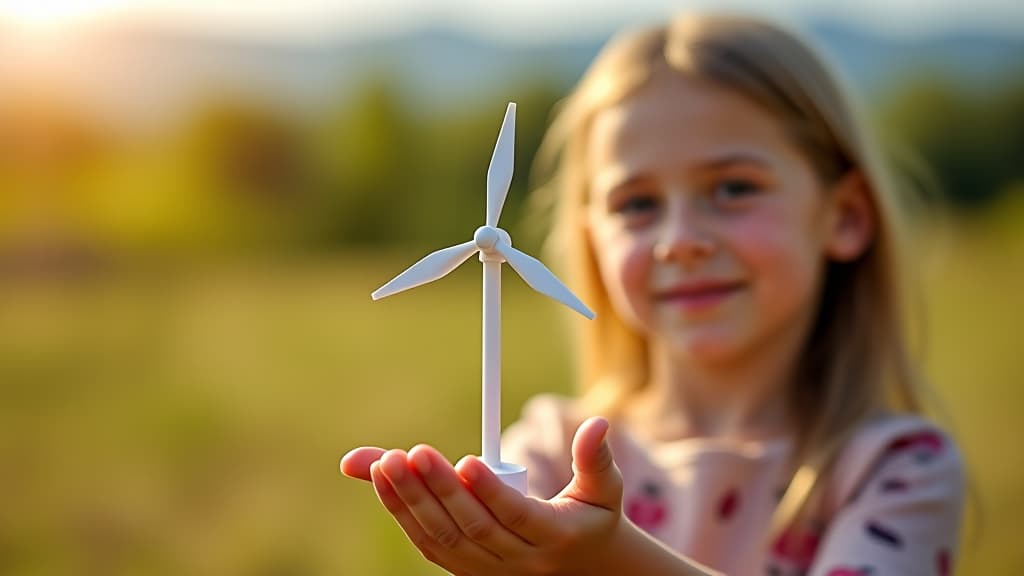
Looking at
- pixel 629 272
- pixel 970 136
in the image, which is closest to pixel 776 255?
pixel 629 272

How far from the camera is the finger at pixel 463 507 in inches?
41.1

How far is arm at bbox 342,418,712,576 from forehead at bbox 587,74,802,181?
0.86 metres

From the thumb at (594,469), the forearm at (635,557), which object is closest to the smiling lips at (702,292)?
the forearm at (635,557)

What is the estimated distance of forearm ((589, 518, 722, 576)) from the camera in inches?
48.4

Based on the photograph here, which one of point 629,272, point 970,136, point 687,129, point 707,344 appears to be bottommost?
point 707,344

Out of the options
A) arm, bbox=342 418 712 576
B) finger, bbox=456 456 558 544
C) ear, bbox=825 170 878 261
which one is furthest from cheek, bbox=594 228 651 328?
finger, bbox=456 456 558 544

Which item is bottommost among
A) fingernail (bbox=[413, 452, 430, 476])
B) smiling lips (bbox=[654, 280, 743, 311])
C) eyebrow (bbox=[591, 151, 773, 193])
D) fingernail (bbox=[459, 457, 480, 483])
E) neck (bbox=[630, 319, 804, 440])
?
neck (bbox=[630, 319, 804, 440])

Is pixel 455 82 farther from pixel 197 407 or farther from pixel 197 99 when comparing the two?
pixel 197 407

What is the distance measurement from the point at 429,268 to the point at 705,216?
0.80 m

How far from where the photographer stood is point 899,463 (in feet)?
6.13

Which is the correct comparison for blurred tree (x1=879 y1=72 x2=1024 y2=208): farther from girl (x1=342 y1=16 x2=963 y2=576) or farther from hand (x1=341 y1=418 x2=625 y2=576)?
hand (x1=341 y1=418 x2=625 y2=576)

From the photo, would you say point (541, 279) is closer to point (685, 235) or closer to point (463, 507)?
point (463, 507)

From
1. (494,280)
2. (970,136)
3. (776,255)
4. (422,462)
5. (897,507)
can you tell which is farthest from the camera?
(970,136)

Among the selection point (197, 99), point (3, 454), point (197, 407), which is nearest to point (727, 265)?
point (3, 454)
